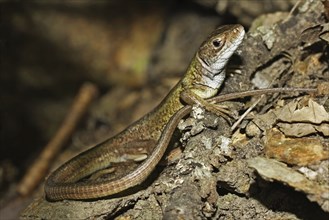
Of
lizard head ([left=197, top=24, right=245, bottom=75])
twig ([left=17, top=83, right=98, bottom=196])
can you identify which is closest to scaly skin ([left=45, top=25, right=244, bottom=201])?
lizard head ([left=197, top=24, right=245, bottom=75])

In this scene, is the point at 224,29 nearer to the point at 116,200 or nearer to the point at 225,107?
the point at 225,107

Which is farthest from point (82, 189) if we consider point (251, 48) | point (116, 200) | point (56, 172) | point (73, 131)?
point (73, 131)

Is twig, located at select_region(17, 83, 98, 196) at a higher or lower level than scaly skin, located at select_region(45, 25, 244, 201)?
lower

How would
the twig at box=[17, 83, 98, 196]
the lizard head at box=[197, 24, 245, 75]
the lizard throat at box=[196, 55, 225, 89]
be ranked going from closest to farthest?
the lizard head at box=[197, 24, 245, 75] < the lizard throat at box=[196, 55, 225, 89] < the twig at box=[17, 83, 98, 196]

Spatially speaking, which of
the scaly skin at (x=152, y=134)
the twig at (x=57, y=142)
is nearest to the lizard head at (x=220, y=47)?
the scaly skin at (x=152, y=134)

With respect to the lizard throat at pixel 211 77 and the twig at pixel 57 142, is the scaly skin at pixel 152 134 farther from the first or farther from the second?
the twig at pixel 57 142

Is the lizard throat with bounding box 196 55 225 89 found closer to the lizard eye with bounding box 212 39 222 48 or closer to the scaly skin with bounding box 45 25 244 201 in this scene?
the scaly skin with bounding box 45 25 244 201

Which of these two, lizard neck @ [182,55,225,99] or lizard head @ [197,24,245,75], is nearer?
lizard head @ [197,24,245,75]
